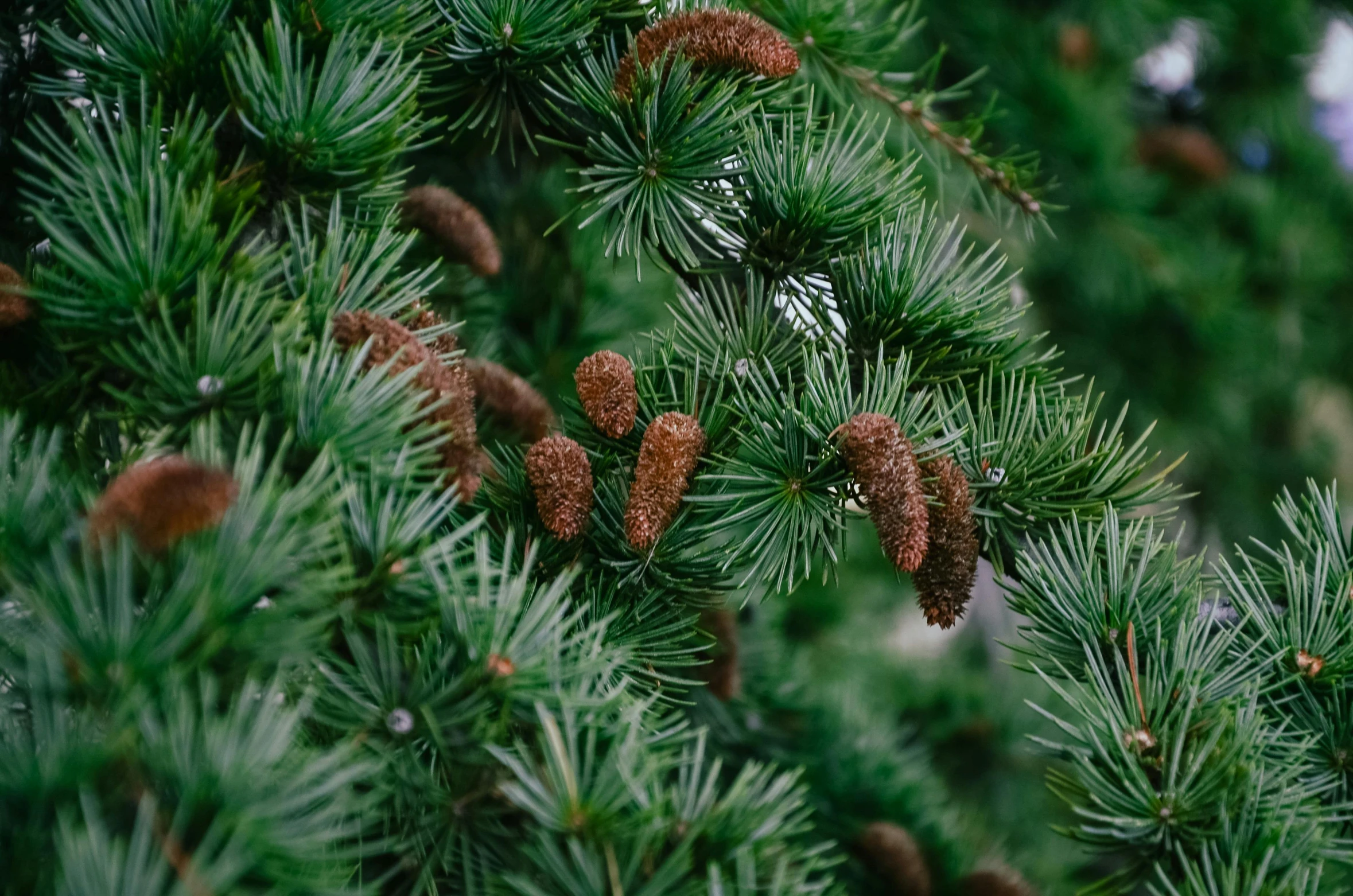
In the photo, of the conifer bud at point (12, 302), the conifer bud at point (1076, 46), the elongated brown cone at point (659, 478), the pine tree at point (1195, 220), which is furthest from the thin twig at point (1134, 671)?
the conifer bud at point (1076, 46)

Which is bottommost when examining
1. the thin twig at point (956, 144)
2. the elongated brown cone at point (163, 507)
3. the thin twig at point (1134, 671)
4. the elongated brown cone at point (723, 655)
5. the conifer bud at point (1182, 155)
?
the elongated brown cone at point (723, 655)

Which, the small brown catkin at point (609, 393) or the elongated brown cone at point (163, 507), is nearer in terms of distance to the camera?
the elongated brown cone at point (163, 507)

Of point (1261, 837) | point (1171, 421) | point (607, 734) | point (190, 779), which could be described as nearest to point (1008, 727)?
point (1171, 421)

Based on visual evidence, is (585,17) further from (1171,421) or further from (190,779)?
(1171,421)

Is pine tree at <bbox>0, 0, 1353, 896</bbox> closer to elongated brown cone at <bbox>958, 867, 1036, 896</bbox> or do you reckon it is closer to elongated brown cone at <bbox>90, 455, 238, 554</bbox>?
elongated brown cone at <bbox>90, 455, 238, 554</bbox>

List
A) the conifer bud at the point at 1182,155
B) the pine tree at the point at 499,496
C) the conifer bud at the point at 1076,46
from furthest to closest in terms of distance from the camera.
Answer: the conifer bud at the point at 1182,155 → the conifer bud at the point at 1076,46 → the pine tree at the point at 499,496

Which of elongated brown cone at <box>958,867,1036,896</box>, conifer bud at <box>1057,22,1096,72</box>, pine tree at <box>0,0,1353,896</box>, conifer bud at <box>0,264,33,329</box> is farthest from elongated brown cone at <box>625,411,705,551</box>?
conifer bud at <box>1057,22,1096,72</box>

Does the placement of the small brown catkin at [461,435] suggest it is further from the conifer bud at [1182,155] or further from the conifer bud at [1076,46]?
the conifer bud at [1182,155]
